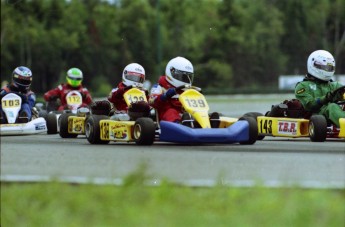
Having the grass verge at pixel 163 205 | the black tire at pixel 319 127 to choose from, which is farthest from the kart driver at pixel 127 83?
the grass verge at pixel 163 205

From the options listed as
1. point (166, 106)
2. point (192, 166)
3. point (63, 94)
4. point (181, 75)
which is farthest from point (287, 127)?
point (63, 94)

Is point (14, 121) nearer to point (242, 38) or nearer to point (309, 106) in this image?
point (309, 106)

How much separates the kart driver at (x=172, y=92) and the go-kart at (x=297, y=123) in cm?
134

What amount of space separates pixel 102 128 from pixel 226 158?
3421 millimetres

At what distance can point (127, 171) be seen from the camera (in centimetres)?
604

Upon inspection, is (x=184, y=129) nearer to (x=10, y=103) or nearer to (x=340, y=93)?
(x=340, y=93)

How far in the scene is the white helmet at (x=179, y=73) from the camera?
10.6m

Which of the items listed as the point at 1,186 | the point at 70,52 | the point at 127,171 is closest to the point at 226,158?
the point at 127,171

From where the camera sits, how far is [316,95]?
11.8 metres

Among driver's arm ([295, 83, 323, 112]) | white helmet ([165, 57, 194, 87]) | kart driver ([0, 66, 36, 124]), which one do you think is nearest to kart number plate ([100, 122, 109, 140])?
white helmet ([165, 57, 194, 87])

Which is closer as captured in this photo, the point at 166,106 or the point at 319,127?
Answer: the point at 166,106

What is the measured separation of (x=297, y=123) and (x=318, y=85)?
2.68 ft

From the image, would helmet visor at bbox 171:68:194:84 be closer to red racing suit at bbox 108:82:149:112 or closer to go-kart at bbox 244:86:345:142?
red racing suit at bbox 108:82:149:112

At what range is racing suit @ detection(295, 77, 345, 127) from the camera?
444 inches
